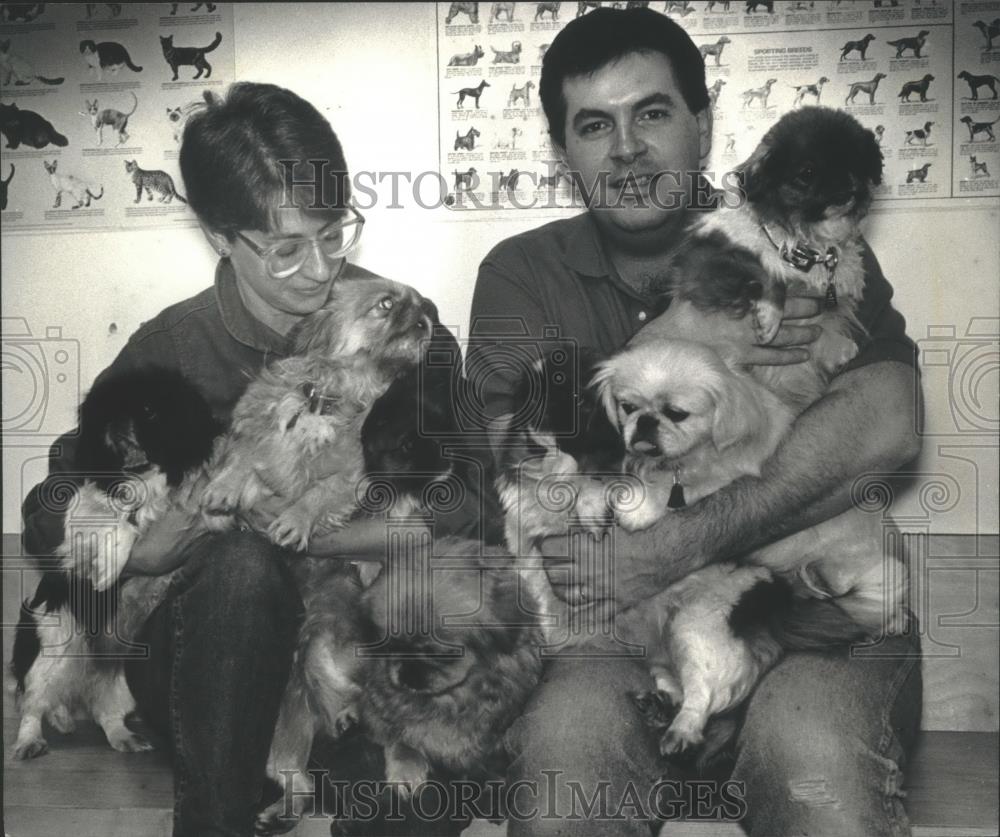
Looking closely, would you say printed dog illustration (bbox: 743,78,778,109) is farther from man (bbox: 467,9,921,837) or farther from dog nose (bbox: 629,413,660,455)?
dog nose (bbox: 629,413,660,455)

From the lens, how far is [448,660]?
176 cm

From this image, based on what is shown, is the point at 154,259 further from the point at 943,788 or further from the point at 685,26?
the point at 943,788

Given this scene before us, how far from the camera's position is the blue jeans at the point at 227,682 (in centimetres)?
169

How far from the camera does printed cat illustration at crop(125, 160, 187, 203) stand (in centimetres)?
195

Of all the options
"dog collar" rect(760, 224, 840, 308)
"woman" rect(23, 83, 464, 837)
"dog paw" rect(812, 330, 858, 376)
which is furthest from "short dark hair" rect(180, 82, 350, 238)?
"dog paw" rect(812, 330, 858, 376)

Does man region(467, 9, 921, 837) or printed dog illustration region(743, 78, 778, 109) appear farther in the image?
printed dog illustration region(743, 78, 778, 109)

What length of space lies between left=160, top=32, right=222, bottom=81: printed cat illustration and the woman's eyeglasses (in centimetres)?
33

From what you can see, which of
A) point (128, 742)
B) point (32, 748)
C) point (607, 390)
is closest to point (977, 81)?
point (607, 390)

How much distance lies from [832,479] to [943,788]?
1.97 feet

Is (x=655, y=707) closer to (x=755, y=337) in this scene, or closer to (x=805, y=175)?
(x=755, y=337)

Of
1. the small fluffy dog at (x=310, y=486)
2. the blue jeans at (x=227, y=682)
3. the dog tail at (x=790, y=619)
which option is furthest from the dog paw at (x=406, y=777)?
the dog tail at (x=790, y=619)

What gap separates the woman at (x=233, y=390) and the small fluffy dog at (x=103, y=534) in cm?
4

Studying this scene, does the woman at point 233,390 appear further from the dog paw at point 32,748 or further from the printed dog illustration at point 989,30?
the printed dog illustration at point 989,30

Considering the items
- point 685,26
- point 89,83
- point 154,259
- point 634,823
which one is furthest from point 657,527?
point 89,83
